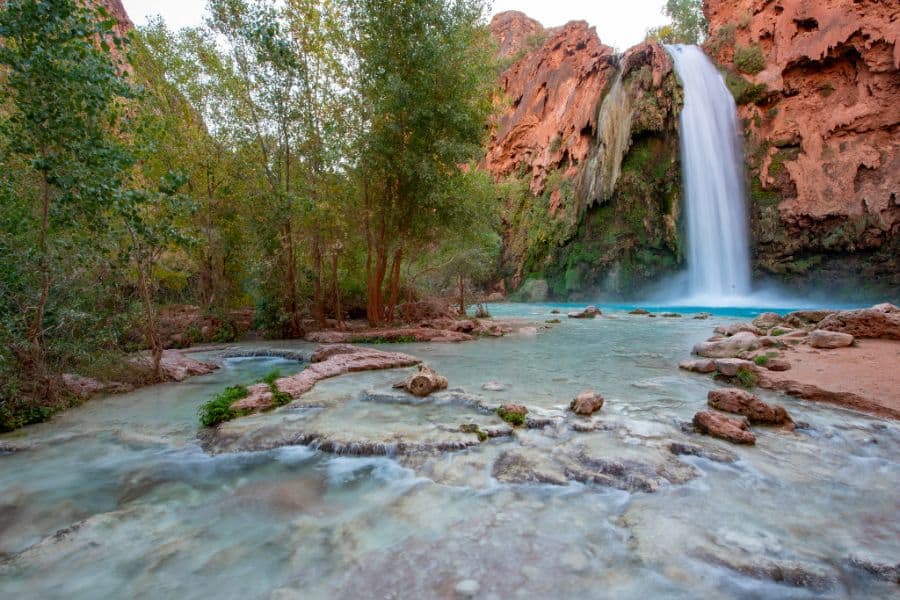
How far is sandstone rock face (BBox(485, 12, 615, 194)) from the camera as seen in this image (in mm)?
33875

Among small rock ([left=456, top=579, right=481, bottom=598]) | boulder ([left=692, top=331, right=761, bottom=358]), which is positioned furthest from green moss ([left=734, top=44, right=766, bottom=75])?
small rock ([left=456, top=579, right=481, bottom=598])

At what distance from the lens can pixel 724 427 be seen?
4707 mm

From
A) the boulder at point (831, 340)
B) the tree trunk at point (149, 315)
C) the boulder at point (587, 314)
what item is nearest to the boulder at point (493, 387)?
the tree trunk at point (149, 315)

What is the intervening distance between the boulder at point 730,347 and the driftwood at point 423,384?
232 inches

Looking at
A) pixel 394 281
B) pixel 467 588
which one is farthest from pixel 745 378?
pixel 394 281

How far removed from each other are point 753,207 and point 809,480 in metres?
28.8

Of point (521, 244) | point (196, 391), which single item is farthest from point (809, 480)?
point (521, 244)

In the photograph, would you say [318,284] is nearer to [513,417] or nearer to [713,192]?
[513,417]

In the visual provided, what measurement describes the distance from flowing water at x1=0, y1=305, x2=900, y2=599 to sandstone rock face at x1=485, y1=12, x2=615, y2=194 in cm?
3296

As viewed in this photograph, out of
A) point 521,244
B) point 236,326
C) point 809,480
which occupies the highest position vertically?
point 521,244

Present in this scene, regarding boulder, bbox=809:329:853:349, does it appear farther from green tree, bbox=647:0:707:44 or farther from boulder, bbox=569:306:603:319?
green tree, bbox=647:0:707:44

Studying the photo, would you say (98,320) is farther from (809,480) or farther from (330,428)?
(809,480)

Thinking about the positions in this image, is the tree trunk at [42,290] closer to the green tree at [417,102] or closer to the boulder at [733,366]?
the green tree at [417,102]

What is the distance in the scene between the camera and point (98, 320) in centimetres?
643
